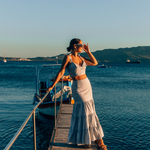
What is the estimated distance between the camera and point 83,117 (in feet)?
11.5

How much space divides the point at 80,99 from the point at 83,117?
0.34 m

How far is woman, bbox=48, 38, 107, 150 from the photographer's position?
3.41 m

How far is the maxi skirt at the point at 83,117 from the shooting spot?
344 cm

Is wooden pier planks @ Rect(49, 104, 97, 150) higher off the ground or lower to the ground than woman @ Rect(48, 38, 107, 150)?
lower

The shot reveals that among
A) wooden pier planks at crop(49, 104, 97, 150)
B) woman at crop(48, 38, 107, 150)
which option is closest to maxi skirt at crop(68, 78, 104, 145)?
woman at crop(48, 38, 107, 150)

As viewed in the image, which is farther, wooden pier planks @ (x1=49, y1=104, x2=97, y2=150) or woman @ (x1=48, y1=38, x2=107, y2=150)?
wooden pier planks @ (x1=49, y1=104, x2=97, y2=150)

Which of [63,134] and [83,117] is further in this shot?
[63,134]

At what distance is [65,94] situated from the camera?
46.0 ft

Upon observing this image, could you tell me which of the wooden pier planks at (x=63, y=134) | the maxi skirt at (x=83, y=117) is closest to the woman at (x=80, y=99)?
the maxi skirt at (x=83, y=117)

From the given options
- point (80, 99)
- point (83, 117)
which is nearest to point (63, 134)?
point (83, 117)

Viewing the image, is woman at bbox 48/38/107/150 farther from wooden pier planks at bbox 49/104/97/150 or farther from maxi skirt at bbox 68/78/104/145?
wooden pier planks at bbox 49/104/97/150

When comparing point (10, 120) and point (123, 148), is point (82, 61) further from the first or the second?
point (10, 120)

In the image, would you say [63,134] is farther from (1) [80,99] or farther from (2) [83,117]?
(1) [80,99]

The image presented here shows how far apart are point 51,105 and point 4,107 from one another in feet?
20.8
